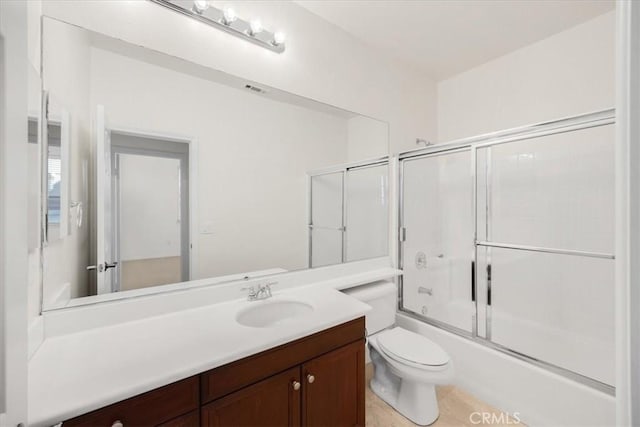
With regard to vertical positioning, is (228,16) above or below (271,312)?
above

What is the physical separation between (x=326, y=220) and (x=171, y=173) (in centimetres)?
102

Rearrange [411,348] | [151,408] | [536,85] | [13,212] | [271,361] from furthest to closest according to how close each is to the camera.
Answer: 1. [536,85]
2. [411,348]
3. [271,361]
4. [151,408]
5. [13,212]

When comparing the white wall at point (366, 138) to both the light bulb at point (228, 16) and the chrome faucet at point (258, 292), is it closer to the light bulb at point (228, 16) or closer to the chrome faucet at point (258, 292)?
the light bulb at point (228, 16)

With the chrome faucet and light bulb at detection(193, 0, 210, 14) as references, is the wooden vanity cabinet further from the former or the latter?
light bulb at detection(193, 0, 210, 14)

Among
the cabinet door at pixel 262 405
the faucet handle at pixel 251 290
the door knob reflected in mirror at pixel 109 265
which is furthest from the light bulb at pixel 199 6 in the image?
the cabinet door at pixel 262 405

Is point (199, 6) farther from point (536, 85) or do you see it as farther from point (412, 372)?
point (536, 85)

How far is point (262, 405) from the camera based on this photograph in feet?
3.52

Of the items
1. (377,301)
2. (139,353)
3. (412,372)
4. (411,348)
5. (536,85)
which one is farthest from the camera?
(536,85)

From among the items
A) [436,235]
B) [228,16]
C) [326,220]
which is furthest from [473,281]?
[228,16]

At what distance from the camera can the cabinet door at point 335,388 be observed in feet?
3.96

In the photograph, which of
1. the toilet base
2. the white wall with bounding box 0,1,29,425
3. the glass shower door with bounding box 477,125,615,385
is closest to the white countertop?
the white wall with bounding box 0,1,29,425

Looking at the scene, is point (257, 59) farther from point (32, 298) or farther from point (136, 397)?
point (136, 397)

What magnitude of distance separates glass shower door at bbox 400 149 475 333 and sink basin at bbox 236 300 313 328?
1.25 m

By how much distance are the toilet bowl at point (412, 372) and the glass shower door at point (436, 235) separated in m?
0.66
